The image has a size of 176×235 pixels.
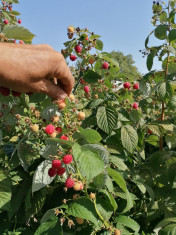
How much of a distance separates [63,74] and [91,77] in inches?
20.5

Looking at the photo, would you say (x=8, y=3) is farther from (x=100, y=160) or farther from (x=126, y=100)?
(x=100, y=160)

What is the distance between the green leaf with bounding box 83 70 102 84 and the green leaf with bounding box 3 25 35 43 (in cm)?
41

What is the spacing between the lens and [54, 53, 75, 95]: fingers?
0.98 metres

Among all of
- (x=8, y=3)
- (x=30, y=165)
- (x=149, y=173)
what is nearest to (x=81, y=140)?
(x=30, y=165)

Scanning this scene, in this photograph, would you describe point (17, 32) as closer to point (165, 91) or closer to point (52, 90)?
point (52, 90)

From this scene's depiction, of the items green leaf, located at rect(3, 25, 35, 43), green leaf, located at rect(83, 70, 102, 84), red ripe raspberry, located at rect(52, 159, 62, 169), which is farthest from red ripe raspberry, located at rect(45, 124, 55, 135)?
green leaf, located at rect(83, 70, 102, 84)

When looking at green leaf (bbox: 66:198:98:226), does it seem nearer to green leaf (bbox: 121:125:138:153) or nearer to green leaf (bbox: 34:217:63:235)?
green leaf (bbox: 34:217:63:235)

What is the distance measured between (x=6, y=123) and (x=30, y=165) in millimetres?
237

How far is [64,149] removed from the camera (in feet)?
3.48

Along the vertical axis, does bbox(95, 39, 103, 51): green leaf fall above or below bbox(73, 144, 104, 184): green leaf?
above

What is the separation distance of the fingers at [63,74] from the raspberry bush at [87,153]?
0.22 feet

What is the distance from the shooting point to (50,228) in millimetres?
1066

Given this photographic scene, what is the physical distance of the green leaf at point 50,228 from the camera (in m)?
1.06

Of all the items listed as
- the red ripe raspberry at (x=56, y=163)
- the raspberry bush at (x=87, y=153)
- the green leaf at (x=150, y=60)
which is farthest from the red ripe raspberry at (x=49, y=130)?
the green leaf at (x=150, y=60)
